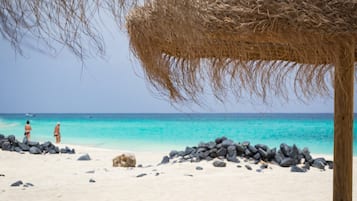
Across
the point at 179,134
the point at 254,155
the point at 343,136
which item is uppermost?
the point at 343,136

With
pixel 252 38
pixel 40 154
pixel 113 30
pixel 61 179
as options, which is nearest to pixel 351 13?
pixel 252 38

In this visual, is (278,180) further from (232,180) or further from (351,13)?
(351,13)

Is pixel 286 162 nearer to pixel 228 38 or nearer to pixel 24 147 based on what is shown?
pixel 228 38

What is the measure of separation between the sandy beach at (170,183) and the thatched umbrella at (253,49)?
1.83 m

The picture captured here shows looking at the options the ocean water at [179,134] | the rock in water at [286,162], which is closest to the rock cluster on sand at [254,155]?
the rock in water at [286,162]

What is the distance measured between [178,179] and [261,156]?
1641 millimetres

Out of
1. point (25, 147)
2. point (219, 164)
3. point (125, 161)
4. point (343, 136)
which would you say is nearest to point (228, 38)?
point (343, 136)

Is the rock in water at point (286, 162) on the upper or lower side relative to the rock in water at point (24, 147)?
upper

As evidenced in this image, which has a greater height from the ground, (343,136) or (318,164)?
(343,136)

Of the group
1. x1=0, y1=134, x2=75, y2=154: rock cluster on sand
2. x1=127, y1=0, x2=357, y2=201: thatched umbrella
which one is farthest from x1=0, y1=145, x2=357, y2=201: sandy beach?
x1=127, y1=0, x2=357, y2=201: thatched umbrella

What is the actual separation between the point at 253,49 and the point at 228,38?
52cm

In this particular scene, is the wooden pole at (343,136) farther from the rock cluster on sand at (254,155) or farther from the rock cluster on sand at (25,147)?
the rock cluster on sand at (25,147)

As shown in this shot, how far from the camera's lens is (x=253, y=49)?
2.49m

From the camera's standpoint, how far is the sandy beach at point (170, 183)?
4297mm
